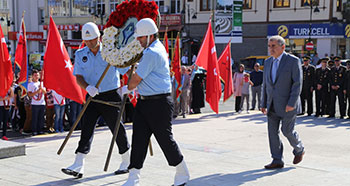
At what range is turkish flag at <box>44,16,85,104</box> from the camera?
8.62 metres

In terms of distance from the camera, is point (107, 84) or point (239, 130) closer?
point (107, 84)

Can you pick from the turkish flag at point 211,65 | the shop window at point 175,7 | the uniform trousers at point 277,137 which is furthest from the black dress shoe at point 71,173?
the shop window at point 175,7

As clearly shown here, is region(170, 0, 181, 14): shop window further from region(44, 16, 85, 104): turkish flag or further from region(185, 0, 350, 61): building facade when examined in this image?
region(44, 16, 85, 104): turkish flag

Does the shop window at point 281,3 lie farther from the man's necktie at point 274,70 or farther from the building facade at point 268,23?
the man's necktie at point 274,70

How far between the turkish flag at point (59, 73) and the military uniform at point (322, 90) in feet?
24.8

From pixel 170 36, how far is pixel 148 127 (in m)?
37.8

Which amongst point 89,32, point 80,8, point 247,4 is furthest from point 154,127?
point 80,8

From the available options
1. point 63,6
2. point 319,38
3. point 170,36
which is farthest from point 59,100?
point 63,6

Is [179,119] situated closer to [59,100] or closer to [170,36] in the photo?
[59,100]

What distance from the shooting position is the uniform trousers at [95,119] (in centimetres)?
614

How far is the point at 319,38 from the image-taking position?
35.7m

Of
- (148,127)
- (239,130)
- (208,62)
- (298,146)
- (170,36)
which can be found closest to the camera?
(148,127)

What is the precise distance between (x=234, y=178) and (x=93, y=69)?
2315 millimetres

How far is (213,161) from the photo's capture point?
23.1ft
